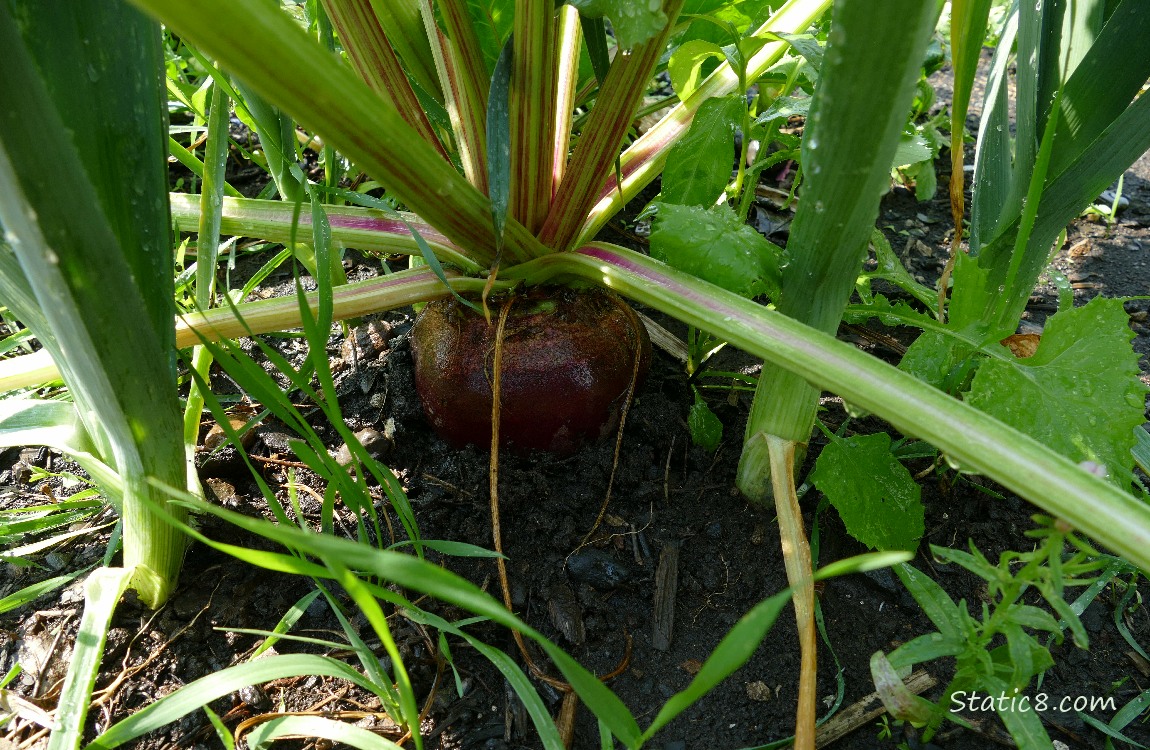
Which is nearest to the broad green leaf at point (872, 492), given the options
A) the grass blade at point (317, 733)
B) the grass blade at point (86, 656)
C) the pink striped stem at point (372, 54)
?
the grass blade at point (317, 733)

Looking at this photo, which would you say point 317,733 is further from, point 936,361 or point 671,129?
point 671,129

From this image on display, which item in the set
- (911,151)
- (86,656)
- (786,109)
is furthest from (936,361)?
(86,656)

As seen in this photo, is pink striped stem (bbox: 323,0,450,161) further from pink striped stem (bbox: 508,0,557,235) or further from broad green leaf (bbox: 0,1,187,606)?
broad green leaf (bbox: 0,1,187,606)

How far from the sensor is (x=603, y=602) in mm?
987

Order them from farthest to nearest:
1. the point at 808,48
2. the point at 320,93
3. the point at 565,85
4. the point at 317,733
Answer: the point at 565,85 < the point at 808,48 < the point at 317,733 < the point at 320,93

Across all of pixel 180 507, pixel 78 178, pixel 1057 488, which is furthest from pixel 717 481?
pixel 78 178

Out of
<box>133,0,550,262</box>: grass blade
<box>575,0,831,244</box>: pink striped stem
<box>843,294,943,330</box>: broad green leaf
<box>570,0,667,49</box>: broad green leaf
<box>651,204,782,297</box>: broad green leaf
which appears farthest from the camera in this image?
<box>575,0,831,244</box>: pink striped stem

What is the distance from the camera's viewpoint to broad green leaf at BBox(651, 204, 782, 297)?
840 mm

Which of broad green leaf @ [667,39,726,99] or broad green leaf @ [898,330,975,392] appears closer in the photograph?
broad green leaf @ [898,330,975,392]

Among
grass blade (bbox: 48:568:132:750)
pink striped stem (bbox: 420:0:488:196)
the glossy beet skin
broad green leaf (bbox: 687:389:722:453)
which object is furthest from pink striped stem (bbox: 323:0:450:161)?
grass blade (bbox: 48:568:132:750)

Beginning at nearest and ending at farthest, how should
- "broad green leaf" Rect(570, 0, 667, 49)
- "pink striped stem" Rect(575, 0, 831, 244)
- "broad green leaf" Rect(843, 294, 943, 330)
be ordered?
"broad green leaf" Rect(570, 0, 667, 49) → "broad green leaf" Rect(843, 294, 943, 330) → "pink striped stem" Rect(575, 0, 831, 244)

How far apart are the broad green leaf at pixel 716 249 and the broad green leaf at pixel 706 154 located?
5.5 inches

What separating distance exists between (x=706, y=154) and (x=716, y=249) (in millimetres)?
211

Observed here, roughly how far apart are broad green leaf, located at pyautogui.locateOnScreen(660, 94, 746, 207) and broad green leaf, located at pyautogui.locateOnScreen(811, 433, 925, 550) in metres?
0.35
